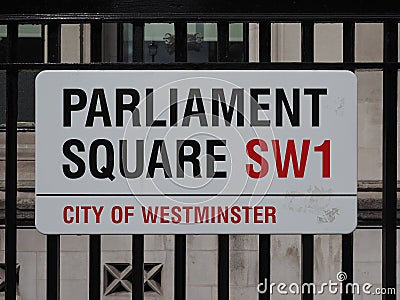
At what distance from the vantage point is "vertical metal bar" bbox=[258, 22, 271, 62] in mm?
3436

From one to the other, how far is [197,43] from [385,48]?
5352 millimetres

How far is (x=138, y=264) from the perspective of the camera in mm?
3465

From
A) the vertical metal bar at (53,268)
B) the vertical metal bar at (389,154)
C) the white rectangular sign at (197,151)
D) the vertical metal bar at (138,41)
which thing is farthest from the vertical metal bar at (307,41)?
the vertical metal bar at (53,268)

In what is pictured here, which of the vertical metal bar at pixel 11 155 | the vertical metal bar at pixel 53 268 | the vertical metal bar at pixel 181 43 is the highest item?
the vertical metal bar at pixel 181 43

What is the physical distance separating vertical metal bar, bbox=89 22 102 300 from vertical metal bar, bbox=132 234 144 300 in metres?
0.14

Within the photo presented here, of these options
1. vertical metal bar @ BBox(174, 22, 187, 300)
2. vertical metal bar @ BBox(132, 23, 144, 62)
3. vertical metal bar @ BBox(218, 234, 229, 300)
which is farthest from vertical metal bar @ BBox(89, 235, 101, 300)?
vertical metal bar @ BBox(132, 23, 144, 62)

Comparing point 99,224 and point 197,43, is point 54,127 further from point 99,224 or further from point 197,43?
point 197,43

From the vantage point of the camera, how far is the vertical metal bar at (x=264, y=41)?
344 centimetres

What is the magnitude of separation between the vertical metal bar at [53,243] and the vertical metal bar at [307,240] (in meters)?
0.97

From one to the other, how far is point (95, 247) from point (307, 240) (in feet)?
2.75

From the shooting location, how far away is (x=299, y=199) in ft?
11.1

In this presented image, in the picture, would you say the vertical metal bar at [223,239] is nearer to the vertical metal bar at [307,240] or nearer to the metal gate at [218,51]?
the metal gate at [218,51]

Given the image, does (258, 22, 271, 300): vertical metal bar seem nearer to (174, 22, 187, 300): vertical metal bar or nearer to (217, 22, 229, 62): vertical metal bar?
(217, 22, 229, 62): vertical metal bar

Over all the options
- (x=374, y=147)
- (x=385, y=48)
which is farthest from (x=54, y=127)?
(x=374, y=147)
